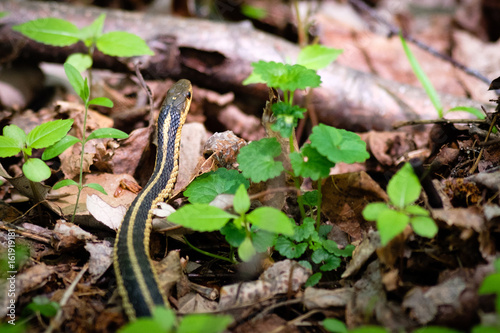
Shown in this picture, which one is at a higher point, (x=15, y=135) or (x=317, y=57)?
(x=317, y=57)

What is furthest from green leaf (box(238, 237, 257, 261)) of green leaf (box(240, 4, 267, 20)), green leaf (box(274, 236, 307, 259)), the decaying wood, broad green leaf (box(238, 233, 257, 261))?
green leaf (box(240, 4, 267, 20))

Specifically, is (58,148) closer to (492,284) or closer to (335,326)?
(335,326)

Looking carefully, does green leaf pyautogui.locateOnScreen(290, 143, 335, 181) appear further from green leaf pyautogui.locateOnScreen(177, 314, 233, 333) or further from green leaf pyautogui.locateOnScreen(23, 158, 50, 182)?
green leaf pyautogui.locateOnScreen(23, 158, 50, 182)

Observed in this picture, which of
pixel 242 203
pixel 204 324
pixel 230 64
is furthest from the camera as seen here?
pixel 230 64

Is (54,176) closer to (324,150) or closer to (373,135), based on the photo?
(324,150)

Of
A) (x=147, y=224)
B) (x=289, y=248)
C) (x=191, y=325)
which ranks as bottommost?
(x=147, y=224)

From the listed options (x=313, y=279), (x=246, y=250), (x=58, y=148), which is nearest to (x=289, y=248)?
(x=313, y=279)

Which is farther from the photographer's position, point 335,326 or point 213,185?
point 213,185
